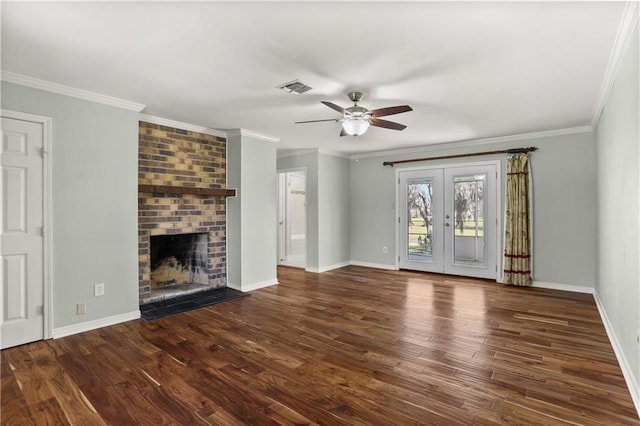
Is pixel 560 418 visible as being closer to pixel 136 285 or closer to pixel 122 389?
pixel 122 389

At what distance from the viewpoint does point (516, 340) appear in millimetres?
3146

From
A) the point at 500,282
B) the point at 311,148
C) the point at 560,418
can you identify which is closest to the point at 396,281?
the point at 500,282

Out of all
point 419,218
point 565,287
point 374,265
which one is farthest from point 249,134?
point 565,287

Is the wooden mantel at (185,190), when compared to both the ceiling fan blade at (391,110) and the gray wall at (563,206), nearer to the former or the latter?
the ceiling fan blade at (391,110)

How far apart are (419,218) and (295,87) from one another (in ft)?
13.7

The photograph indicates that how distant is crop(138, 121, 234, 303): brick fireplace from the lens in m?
4.23

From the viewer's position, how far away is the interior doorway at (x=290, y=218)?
7430mm

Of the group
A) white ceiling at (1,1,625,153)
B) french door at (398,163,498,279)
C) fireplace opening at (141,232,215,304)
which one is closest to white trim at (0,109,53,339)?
white ceiling at (1,1,625,153)

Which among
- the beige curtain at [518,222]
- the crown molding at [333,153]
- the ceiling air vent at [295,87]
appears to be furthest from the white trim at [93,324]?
the beige curtain at [518,222]

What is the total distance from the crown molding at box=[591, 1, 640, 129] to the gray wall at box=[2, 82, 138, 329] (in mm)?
4347

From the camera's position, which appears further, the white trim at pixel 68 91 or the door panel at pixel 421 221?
the door panel at pixel 421 221

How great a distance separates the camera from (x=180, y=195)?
Answer: 4.59 metres

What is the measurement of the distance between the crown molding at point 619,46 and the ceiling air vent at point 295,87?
7.47 feet

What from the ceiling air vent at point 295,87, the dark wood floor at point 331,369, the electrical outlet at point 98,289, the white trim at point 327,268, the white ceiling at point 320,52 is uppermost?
the white ceiling at point 320,52
